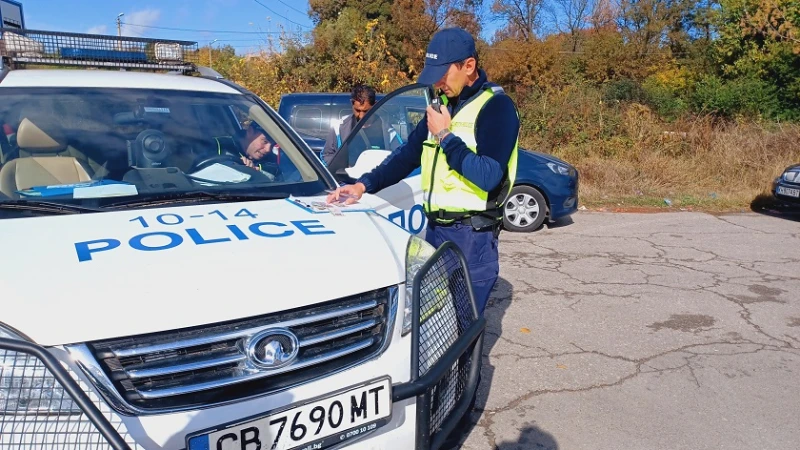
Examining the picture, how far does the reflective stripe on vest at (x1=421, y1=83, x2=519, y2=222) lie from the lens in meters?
2.79

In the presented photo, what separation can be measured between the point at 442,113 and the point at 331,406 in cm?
139

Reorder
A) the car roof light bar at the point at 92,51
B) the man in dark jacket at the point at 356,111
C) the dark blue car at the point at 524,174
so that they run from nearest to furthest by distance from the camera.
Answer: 1. the car roof light bar at the point at 92,51
2. the man in dark jacket at the point at 356,111
3. the dark blue car at the point at 524,174

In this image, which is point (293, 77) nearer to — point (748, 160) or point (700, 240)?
point (748, 160)

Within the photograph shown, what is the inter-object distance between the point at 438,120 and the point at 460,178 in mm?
313

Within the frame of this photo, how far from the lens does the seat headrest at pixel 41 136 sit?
279cm

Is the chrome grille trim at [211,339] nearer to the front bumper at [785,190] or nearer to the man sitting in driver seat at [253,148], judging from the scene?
the man sitting in driver seat at [253,148]

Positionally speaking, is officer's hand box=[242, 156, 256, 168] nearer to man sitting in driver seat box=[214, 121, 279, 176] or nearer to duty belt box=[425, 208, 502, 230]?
man sitting in driver seat box=[214, 121, 279, 176]

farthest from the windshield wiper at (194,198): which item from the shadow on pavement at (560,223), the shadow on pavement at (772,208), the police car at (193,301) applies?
the shadow on pavement at (772,208)

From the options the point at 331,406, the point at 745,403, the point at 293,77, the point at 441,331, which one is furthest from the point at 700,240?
the point at 293,77

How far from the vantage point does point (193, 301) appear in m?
1.75

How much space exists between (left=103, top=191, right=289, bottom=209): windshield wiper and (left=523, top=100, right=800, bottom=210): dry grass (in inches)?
312

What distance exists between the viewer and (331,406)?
189 cm

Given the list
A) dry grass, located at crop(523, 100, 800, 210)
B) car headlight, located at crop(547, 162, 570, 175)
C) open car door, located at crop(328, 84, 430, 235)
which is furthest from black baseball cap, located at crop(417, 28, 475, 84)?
dry grass, located at crop(523, 100, 800, 210)

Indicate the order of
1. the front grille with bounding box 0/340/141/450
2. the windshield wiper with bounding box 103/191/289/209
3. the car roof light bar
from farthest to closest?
the car roof light bar, the windshield wiper with bounding box 103/191/289/209, the front grille with bounding box 0/340/141/450
